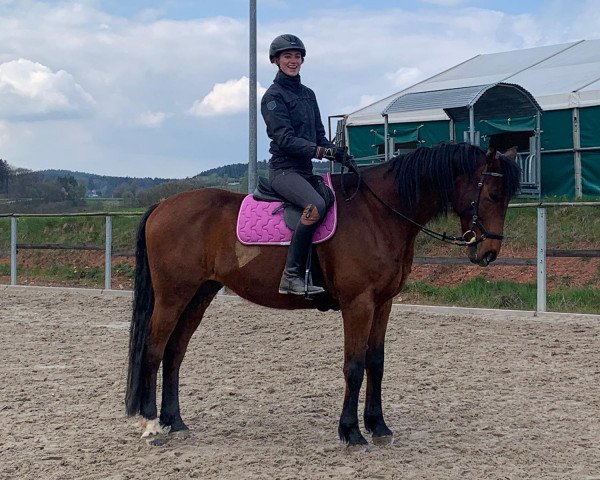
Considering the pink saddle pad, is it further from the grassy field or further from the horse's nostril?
the grassy field

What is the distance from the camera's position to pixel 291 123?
4.89 m

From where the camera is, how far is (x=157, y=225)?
5195 mm

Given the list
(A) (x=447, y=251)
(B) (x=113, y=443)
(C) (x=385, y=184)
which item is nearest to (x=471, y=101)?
(A) (x=447, y=251)

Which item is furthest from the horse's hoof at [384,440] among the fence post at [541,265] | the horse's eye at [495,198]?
the fence post at [541,265]

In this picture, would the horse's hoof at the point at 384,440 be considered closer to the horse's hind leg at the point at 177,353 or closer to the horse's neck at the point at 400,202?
the horse's hind leg at the point at 177,353

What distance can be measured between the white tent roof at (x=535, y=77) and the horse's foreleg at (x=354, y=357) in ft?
44.0

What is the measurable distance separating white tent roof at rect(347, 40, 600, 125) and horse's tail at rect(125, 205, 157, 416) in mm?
13434

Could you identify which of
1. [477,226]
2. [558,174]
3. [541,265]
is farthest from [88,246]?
[477,226]

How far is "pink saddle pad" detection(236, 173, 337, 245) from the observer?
4828mm

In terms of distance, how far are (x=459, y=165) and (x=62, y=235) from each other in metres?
Result: 18.3

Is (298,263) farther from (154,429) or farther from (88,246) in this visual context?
(88,246)

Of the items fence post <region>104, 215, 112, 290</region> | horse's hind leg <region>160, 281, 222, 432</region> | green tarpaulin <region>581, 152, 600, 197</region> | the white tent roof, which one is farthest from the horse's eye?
the white tent roof

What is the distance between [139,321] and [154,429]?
778 mm

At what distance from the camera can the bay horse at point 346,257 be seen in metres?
4.60
